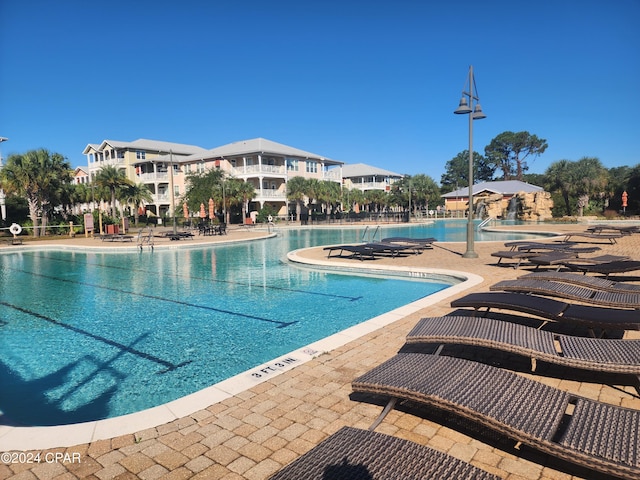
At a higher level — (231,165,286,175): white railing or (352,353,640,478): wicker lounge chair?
(231,165,286,175): white railing

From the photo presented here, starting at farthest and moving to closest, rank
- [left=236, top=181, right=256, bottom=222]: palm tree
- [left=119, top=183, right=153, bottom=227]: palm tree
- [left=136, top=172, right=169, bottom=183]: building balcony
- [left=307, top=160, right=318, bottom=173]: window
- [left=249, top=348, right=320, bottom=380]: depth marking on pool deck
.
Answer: [left=307, top=160, right=318, bottom=173]: window → [left=136, top=172, right=169, bottom=183]: building balcony → [left=236, top=181, right=256, bottom=222]: palm tree → [left=119, top=183, right=153, bottom=227]: palm tree → [left=249, top=348, right=320, bottom=380]: depth marking on pool deck

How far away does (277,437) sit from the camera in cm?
320

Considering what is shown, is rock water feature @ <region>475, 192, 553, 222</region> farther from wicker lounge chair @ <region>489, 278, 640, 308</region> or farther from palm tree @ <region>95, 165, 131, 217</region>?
wicker lounge chair @ <region>489, 278, 640, 308</region>

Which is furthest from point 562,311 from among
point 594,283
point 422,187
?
point 422,187

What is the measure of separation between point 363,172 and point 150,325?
69.4 metres

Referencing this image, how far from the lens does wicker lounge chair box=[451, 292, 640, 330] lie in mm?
4598

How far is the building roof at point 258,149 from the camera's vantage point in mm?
52094

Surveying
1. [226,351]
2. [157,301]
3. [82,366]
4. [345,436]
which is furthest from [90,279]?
[345,436]

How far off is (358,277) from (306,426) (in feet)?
28.0

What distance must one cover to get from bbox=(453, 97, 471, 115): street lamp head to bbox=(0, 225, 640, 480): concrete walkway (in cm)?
968

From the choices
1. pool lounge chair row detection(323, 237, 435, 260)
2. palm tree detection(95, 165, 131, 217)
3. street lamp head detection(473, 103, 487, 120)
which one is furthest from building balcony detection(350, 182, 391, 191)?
street lamp head detection(473, 103, 487, 120)

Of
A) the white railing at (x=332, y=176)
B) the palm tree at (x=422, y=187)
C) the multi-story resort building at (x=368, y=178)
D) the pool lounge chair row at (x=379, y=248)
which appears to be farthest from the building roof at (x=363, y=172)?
the pool lounge chair row at (x=379, y=248)

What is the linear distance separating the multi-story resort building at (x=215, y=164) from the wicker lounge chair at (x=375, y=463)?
49.4 meters

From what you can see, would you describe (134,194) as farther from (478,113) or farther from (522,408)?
(522,408)
